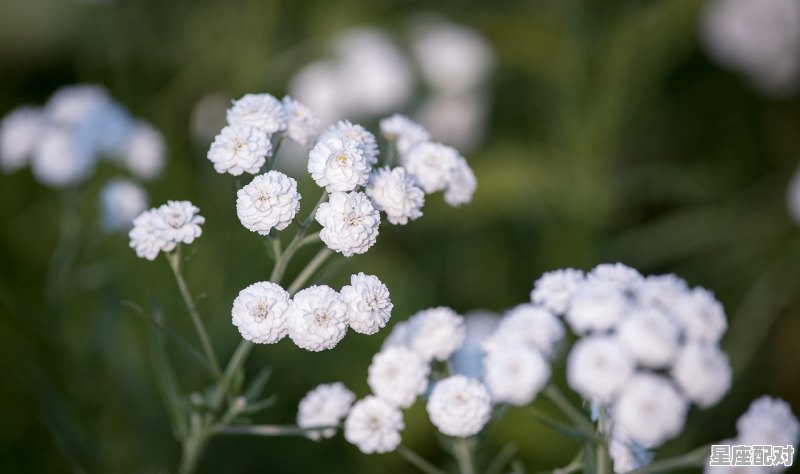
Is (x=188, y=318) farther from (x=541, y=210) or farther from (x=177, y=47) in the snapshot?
(x=177, y=47)

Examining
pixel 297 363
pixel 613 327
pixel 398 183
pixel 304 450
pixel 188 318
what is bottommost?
pixel 304 450

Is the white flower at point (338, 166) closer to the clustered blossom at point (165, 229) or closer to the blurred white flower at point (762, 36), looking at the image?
the clustered blossom at point (165, 229)

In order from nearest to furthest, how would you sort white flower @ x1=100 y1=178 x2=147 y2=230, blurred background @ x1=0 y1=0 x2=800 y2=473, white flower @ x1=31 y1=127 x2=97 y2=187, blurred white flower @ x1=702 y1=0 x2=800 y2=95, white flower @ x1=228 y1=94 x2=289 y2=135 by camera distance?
white flower @ x1=228 y1=94 x2=289 y2=135, white flower @ x1=100 y1=178 x2=147 y2=230, white flower @ x1=31 y1=127 x2=97 y2=187, blurred background @ x1=0 y1=0 x2=800 y2=473, blurred white flower @ x1=702 y1=0 x2=800 y2=95

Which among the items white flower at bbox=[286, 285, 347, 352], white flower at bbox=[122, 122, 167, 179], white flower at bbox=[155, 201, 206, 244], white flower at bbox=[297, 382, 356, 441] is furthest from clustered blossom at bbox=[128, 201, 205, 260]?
white flower at bbox=[122, 122, 167, 179]

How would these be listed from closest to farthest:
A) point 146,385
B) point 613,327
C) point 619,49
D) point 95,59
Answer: point 613,327
point 146,385
point 619,49
point 95,59

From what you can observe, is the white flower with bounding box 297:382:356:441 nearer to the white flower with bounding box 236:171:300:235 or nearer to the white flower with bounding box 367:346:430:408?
the white flower with bounding box 367:346:430:408

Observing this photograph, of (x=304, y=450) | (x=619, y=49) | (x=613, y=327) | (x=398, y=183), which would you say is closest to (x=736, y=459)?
(x=613, y=327)

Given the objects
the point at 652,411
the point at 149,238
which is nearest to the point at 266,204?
the point at 149,238
